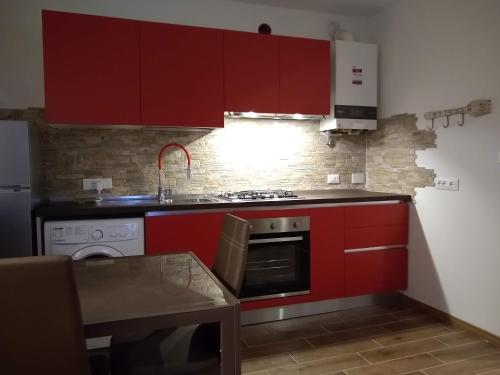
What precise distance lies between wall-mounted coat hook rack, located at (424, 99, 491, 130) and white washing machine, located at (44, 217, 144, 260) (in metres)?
2.27

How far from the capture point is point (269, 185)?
3451 millimetres

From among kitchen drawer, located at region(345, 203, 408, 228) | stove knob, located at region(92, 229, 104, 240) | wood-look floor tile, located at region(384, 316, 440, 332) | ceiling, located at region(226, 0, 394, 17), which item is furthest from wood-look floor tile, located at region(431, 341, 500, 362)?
ceiling, located at region(226, 0, 394, 17)

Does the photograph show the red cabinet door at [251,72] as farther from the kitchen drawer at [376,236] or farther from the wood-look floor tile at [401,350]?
the wood-look floor tile at [401,350]

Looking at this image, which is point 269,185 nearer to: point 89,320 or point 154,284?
point 154,284

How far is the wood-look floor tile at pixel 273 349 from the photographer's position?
241 cm

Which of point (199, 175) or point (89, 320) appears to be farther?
point (199, 175)

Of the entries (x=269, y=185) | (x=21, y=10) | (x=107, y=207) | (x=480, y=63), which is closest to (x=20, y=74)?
(x=21, y=10)

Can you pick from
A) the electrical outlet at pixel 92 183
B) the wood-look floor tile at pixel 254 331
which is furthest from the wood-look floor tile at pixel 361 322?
the electrical outlet at pixel 92 183

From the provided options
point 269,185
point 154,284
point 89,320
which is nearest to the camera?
point 89,320

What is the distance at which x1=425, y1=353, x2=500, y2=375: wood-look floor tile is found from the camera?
217cm

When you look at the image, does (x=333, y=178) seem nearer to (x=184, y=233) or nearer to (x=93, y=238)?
(x=184, y=233)

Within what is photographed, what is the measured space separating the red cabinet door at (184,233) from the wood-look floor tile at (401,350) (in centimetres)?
118

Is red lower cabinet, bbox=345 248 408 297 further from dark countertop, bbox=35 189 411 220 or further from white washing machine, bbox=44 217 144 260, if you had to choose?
white washing machine, bbox=44 217 144 260

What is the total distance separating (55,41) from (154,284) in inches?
79.8
